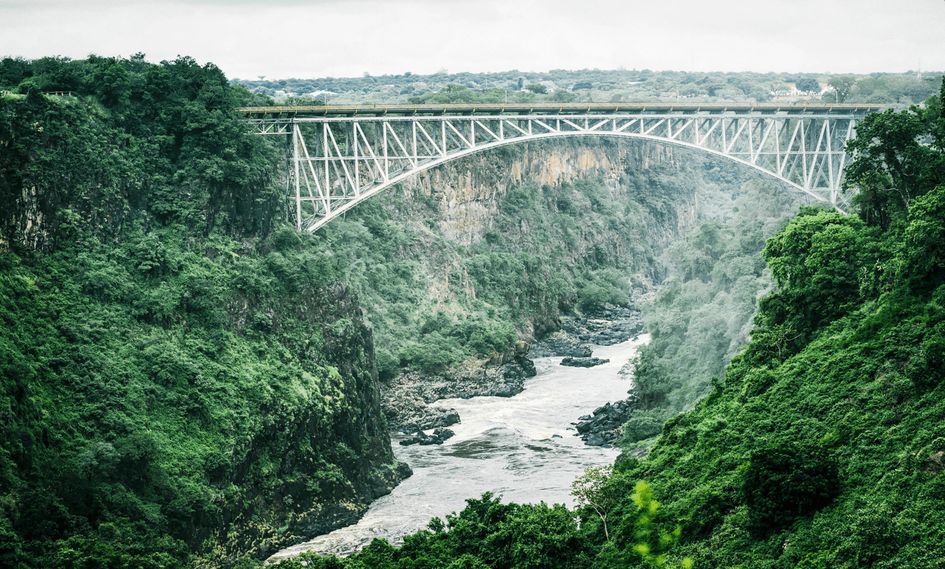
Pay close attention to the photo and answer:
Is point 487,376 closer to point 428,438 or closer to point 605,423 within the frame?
point 428,438

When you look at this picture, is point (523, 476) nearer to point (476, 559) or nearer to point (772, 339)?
point (772, 339)

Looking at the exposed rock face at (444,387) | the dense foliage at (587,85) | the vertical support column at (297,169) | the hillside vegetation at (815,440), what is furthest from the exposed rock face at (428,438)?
the dense foliage at (587,85)

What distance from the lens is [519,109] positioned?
57.4 metres

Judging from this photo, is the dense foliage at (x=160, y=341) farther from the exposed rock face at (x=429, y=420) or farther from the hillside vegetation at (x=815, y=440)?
the hillside vegetation at (x=815, y=440)

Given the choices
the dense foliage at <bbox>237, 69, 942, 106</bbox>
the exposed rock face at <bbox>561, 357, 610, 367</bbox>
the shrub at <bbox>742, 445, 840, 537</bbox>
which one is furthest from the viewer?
the dense foliage at <bbox>237, 69, 942, 106</bbox>

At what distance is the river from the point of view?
42594 millimetres

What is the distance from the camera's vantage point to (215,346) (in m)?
42.5

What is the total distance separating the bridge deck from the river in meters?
12.8

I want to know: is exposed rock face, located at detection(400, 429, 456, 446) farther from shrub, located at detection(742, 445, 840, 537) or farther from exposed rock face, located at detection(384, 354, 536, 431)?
shrub, located at detection(742, 445, 840, 537)

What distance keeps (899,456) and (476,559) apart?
946 cm

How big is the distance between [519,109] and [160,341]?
22.3 metres

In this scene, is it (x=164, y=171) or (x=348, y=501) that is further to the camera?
(x=164, y=171)

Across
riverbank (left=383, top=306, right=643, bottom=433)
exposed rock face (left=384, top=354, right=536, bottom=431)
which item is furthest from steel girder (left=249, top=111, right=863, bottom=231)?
riverbank (left=383, top=306, right=643, bottom=433)

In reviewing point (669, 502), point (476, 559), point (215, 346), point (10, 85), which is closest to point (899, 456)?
point (669, 502)
